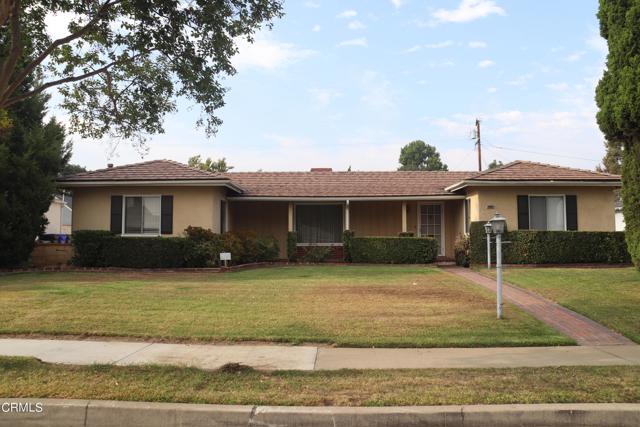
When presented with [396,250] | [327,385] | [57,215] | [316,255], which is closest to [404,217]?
[396,250]

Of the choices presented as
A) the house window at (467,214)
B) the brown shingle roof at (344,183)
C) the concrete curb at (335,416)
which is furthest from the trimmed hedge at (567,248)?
the concrete curb at (335,416)

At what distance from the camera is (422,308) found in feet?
32.6

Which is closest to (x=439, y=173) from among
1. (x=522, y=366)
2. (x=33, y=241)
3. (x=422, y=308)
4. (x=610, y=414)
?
(x=422, y=308)

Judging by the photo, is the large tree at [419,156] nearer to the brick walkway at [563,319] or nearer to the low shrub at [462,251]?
the low shrub at [462,251]

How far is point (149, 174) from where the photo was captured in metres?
18.9

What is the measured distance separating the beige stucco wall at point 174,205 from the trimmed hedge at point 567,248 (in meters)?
10.2

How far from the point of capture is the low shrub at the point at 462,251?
1839 cm

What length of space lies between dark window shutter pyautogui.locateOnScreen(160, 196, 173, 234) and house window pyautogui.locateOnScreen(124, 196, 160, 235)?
8.2 inches

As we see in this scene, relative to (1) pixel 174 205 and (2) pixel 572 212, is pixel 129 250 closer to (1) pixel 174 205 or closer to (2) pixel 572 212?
(1) pixel 174 205

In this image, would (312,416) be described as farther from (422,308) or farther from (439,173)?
(439,173)

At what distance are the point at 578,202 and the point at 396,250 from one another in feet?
21.5

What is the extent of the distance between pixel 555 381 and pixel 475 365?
102 cm

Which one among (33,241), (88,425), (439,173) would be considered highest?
(439,173)

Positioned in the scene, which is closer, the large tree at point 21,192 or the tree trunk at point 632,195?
the tree trunk at point 632,195
